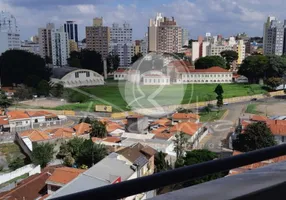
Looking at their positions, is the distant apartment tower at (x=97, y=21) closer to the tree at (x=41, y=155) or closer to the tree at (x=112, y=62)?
the tree at (x=112, y=62)

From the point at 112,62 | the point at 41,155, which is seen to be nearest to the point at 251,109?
the point at 41,155

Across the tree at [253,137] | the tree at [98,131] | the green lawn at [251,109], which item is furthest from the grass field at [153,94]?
the tree at [253,137]

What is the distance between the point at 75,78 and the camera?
12734 millimetres

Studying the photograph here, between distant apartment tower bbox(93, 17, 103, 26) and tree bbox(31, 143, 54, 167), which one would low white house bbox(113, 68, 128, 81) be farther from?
tree bbox(31, 143, 54, 167)

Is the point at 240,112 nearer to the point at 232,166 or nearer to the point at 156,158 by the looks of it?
the point at 156,158

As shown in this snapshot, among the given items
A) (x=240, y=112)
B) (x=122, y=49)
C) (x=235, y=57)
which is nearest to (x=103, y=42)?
(x=122, y=49)

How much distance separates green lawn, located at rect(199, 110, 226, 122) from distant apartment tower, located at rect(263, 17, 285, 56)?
11.0 meters

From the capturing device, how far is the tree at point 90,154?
13.5ft

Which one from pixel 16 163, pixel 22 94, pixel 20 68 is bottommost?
pixel 16 163

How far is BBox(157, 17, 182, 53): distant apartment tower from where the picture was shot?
48.3 feet

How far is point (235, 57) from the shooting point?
16.1 m

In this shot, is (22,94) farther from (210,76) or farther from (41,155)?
(210,76)

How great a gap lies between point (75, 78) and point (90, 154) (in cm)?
889

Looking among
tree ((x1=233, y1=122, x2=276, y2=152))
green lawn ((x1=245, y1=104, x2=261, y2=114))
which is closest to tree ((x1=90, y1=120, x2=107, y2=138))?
tree ((x1=233, y1=122, x2=276, y2=152))
